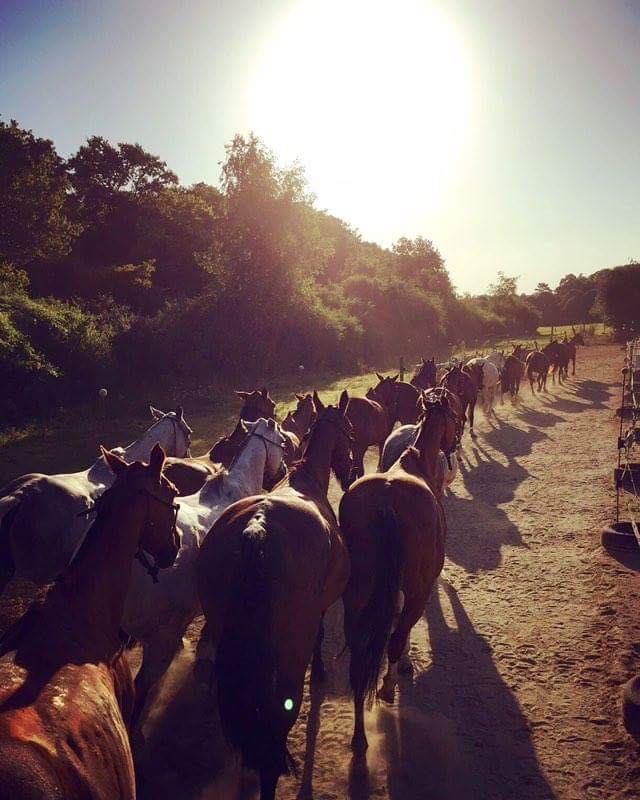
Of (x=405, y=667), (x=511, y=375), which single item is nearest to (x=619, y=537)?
(x=405, y=667)

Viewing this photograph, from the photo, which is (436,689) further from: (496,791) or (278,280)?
(278,280)

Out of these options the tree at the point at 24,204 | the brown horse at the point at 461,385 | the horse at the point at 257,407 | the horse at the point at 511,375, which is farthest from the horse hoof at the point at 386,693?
the tree at the point at 24,204

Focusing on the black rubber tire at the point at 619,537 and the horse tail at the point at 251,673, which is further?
the black rubber tire at the point at 619,537

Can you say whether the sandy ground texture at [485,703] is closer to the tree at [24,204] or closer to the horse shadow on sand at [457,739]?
the horse shadow on sand at [457,739]

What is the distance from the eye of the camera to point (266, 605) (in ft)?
10.1

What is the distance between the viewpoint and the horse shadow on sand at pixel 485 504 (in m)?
7.61

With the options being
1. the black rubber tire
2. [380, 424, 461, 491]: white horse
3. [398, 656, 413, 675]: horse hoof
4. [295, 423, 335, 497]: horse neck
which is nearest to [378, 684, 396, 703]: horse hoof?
[398, 656, 413, 675]: horse hoof

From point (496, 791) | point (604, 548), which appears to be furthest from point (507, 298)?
point (496, 791)

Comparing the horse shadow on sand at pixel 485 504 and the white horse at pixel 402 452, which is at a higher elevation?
the white horse at pixel 402 452

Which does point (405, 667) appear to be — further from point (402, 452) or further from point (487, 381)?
point (487, 381)

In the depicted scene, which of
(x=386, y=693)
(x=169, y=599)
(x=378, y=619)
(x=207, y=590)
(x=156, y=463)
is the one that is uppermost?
(x=156, y=463)

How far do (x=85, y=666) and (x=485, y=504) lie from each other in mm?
8516

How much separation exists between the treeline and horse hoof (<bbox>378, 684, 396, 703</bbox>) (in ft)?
46.9

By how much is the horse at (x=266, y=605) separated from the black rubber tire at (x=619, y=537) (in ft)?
17.0
